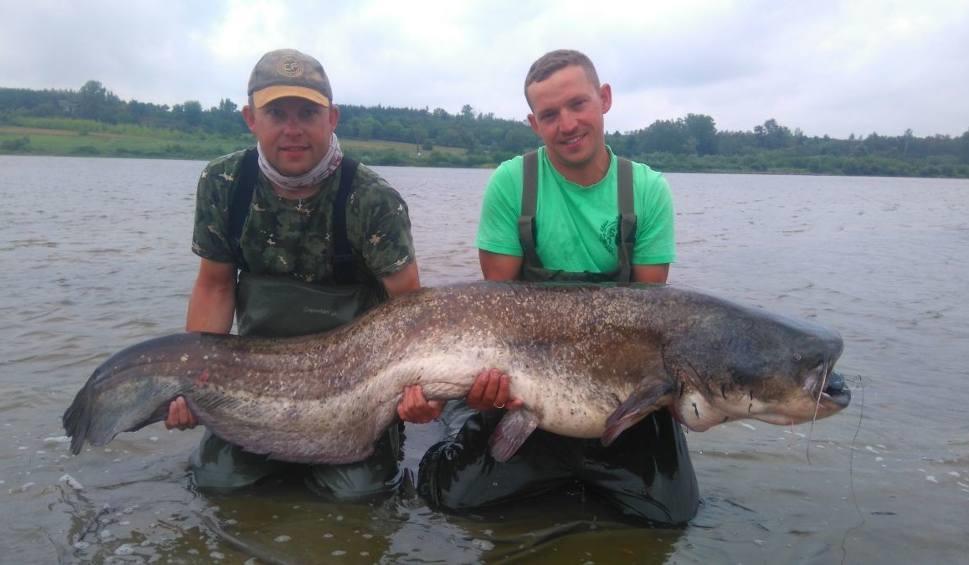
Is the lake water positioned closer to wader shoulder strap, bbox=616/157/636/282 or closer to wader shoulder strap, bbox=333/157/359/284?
wader shoulder strap, bbox=333/157/359/284

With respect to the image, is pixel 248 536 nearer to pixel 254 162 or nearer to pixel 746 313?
pixel 254 162

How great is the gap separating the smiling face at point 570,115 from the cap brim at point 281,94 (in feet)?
3.93

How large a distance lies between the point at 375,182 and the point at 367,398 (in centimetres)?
129

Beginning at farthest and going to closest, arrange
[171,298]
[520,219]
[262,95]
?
[171,298], [520,219], [262,95]

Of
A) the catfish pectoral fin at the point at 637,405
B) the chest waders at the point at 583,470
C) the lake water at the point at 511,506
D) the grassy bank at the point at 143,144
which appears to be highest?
the grassy bank at the point at 143,144

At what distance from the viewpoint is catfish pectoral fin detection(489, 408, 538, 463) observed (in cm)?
361

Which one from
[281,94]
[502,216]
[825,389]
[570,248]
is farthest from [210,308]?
[825,389]

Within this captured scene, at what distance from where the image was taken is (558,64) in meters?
4.25

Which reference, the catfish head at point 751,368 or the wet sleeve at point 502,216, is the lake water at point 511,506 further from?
the wet sleeve at point 502,216

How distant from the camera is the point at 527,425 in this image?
3629 mm

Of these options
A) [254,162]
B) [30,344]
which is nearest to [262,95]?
[254,162]

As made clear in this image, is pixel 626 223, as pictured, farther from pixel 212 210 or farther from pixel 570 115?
pixel 212 210

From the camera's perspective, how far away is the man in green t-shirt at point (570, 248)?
3.92m

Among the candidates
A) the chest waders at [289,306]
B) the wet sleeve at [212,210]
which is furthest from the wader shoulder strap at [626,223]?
the wet sleeve at [212,210]
